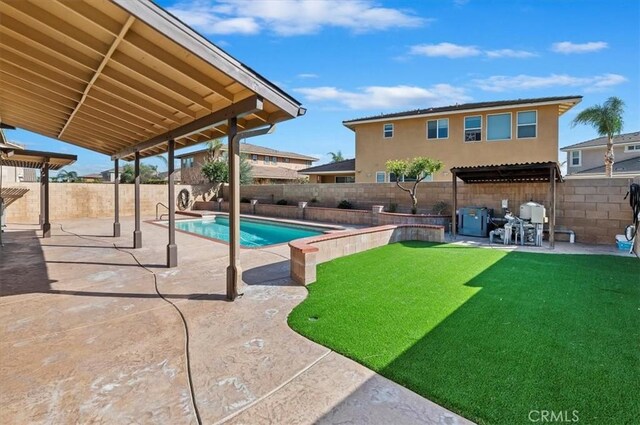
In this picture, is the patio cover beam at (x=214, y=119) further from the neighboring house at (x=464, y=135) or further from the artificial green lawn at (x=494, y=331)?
the neighboring house at (x=464, y=135)

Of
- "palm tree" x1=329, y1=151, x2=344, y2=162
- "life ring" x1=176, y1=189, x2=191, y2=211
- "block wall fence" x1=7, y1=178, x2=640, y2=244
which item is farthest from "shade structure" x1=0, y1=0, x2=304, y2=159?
"palm tree" x1=329, y1=151, x2=344, y2=162

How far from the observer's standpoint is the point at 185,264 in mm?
7832

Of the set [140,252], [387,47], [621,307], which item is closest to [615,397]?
[621,307]

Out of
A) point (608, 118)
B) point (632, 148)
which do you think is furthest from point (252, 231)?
point (632, 148)

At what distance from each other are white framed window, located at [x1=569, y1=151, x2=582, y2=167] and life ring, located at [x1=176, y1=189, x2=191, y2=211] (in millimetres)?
33053

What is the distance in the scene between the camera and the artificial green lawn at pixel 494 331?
2.86 m

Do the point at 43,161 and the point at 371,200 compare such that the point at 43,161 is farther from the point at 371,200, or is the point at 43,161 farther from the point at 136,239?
the point at 371,200

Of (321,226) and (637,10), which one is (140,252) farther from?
(637,10)

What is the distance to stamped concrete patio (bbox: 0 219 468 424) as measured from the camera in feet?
8.96

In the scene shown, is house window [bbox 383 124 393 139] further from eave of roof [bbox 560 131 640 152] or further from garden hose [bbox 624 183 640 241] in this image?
eave of roof [bbox 560 131 640 152]

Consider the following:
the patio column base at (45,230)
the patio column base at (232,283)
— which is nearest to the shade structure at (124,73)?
the patio column base at (232,283)

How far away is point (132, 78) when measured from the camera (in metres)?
5.14

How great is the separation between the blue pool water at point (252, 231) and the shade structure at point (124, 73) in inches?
269

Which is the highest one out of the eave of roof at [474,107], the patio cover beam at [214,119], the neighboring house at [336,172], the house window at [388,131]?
the eave of roof at [474,107]
